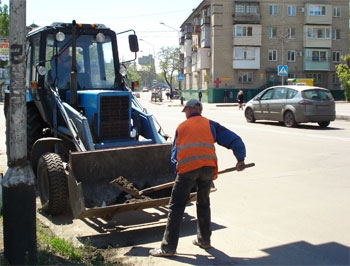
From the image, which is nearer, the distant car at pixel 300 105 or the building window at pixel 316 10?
the distant car at pixel 300 105

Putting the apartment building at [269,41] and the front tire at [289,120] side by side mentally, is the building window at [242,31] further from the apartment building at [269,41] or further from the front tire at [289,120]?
the front tire at [289,120]

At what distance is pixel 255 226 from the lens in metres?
6.10

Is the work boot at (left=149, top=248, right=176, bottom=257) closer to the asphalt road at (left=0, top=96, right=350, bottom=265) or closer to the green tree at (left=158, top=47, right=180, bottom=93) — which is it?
the asphalt road at (left=0, top=96, right=350, bottom=265)

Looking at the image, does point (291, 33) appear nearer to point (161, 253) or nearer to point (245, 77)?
point (245, 77)

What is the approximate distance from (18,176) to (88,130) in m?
2.47

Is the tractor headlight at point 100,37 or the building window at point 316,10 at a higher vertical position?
the building window at point 316,10

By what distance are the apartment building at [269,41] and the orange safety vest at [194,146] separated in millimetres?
51389

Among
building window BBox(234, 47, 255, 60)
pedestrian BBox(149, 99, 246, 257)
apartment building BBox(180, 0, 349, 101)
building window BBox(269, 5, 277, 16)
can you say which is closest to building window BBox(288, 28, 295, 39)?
apartment building BBox(180, 0, 349, 101)

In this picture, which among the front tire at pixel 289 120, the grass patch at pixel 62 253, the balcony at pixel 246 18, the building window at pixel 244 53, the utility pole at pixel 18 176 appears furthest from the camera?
the balcony at pixel 246 18

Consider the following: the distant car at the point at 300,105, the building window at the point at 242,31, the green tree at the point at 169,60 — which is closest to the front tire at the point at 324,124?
the distant car at the point at 300,105

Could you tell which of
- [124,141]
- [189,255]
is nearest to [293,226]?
[189,255]

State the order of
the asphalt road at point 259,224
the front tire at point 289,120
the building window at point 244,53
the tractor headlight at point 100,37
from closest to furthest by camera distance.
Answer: the asphalt road at point 259,224 → the tractor headlight at point 100,37 → the front tire at point 289,120 → the building window at point 244,53

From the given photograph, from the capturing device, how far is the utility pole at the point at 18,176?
4.25m

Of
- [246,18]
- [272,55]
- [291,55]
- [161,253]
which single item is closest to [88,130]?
[161,253]
